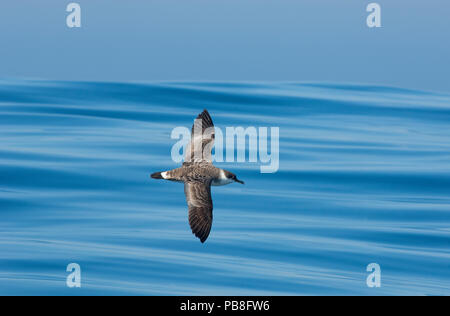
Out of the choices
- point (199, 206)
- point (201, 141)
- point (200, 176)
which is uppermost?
point (201, 141)

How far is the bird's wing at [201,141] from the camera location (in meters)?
11.6

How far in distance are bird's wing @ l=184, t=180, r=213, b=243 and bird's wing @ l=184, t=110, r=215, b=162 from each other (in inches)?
33.2

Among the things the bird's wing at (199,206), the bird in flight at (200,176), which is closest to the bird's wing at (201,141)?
the bird in flight at (200,176)

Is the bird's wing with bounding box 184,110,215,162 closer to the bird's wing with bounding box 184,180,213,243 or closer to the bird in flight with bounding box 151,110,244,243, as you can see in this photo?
the bird in flight with bounding box 151,110,244,243

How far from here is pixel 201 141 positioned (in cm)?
1183

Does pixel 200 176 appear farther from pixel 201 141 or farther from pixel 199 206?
pixel 201 141

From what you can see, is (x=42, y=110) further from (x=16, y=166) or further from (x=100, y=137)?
(x=16, y=166)

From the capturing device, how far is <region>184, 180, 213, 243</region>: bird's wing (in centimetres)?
1019

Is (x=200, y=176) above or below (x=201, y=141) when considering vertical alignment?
below

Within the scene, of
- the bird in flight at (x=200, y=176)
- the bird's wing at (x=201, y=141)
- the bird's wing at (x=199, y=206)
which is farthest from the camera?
the bird's wing at (x=201, y=141)

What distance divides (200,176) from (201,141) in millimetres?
1096

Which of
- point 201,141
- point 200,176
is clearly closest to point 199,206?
point 200,176

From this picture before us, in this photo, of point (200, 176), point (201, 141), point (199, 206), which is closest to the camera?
point (199, 206)

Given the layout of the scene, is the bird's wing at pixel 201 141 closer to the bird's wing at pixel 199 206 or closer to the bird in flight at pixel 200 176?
the bird in flight at pixel 200 176
